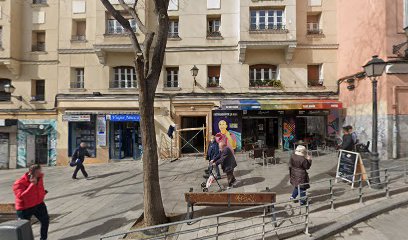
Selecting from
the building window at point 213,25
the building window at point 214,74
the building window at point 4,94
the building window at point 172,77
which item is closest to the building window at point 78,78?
the building window at point 4,94

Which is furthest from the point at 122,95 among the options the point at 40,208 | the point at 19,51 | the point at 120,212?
the point at 40,208

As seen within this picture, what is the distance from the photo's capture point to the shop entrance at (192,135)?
50.1 ft

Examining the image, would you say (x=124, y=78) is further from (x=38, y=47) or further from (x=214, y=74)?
(x=38, y=47)

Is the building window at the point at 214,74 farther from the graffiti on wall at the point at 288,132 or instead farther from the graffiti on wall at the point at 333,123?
the graffiti on wall at the point at 333,123

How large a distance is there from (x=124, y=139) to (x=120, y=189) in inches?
277

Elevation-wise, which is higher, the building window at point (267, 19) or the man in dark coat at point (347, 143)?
the building window at point (267, 19)

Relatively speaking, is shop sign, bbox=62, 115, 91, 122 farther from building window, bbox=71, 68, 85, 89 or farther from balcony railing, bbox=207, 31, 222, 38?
balcony railing, bbox=207, 31, 222, 38

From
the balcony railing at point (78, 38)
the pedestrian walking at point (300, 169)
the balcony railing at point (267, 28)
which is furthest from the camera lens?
the balcony railing at point (78, 38)

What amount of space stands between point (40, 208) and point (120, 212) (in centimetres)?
194

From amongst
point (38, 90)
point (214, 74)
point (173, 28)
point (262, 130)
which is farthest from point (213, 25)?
point (38, 90)

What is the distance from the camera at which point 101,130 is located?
14914 millimetres

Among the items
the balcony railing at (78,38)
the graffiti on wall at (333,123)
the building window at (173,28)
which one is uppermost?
the building window at (173,28)

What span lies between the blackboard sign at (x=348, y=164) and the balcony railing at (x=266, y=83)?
7.17m

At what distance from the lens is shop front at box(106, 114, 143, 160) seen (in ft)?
50.0
